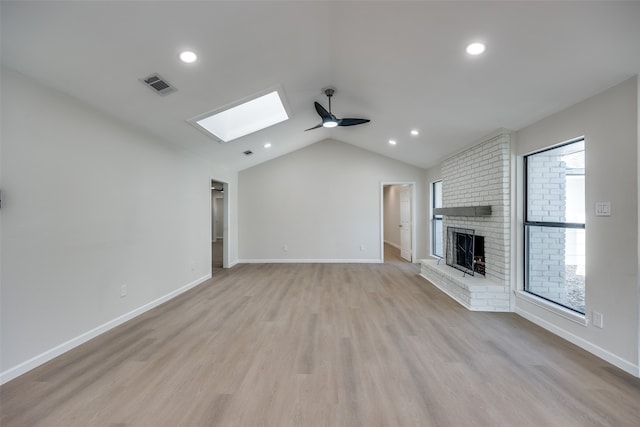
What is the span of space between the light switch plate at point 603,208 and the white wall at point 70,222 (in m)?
4.84

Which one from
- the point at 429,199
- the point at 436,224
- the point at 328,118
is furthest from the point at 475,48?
the point at 436,224

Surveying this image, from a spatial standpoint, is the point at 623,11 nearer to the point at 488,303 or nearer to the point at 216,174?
the point at 488,303

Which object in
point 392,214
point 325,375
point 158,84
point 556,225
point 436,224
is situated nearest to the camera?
point 325,375

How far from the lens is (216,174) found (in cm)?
554

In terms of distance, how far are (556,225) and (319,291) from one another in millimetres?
3212

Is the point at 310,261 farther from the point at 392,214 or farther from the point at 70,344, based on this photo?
the point at 70,344

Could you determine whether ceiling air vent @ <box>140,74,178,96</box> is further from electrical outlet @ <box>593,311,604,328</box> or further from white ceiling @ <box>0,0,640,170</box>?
electrical outlet @ <box>593,311,604,328</box>

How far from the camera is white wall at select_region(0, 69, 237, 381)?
6.55 ft

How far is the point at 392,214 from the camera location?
32.3ft

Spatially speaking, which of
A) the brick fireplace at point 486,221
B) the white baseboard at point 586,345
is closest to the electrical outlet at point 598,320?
the white baseboard at point 586,345

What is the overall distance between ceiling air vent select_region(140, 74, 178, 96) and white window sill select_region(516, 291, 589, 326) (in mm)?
4658

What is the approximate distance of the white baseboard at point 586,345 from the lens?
6.70 ft

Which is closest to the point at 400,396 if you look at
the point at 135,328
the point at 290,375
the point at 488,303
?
the point at 290,375

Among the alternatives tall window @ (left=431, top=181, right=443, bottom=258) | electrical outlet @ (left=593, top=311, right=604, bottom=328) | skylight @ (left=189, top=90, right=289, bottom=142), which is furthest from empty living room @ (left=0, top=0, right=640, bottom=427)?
tall window @ (left=431, top=181, right=443, bottom=258)
